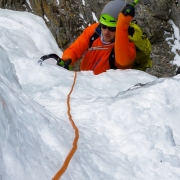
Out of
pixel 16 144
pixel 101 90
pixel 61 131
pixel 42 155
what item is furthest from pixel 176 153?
pixel 101 90

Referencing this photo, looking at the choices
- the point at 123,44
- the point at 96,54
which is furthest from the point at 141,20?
the point at 123,44

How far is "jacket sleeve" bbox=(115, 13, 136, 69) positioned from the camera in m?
4.74

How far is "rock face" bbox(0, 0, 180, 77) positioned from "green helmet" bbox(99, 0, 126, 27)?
586 centimetres

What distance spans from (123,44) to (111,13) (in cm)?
56

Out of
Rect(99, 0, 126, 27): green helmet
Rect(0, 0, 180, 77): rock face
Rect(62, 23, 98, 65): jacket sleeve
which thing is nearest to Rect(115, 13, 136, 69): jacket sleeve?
Rect(99, 0, 126, 27): green helmet

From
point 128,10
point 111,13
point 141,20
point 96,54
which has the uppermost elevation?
point 128,10

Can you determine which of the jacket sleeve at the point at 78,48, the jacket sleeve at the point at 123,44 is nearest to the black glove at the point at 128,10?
the jacket sleeve at the point at 123,44

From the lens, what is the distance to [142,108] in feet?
10.8

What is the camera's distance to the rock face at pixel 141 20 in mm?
11086

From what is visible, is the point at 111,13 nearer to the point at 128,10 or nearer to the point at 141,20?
the point at 128,10

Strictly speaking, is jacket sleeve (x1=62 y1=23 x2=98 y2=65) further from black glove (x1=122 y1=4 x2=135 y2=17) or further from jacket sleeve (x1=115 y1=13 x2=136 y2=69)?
black glove (x1=122 y1=4 x2=135 y2=17)

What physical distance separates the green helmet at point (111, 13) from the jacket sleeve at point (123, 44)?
11.1 inches

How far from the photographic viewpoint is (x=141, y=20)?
11289 mm

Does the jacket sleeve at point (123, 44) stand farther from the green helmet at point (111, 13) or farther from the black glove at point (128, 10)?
the green helmet at point (111, 13)
